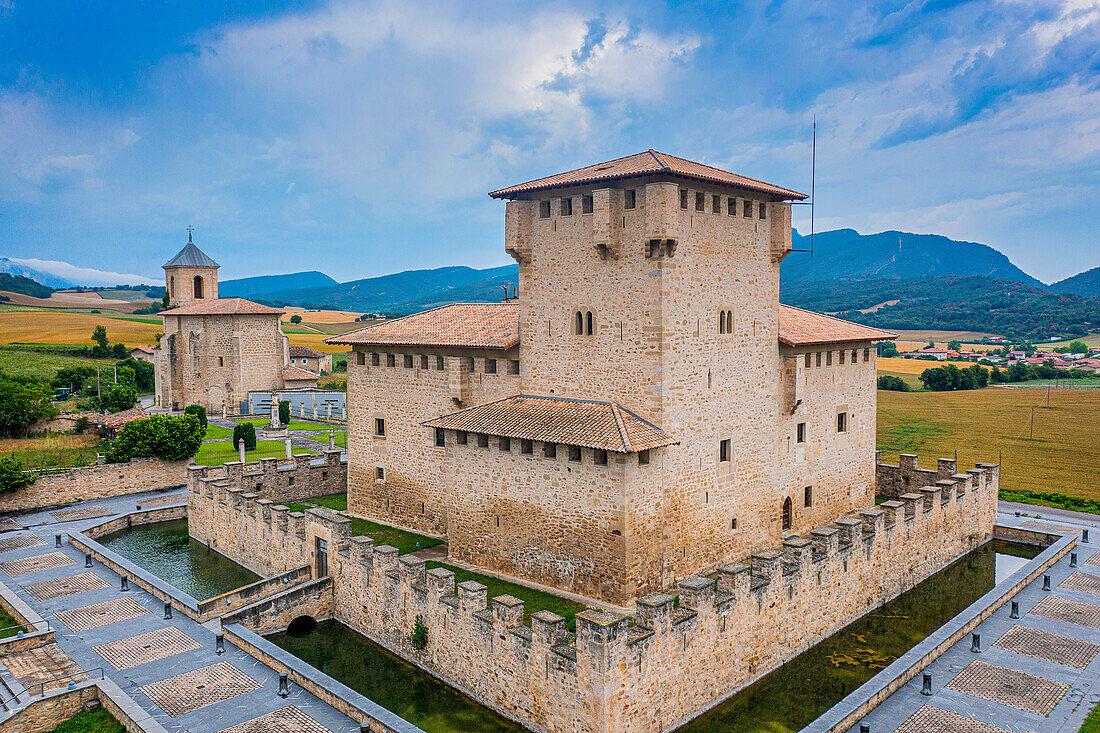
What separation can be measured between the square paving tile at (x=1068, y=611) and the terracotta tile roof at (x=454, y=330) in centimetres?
1528

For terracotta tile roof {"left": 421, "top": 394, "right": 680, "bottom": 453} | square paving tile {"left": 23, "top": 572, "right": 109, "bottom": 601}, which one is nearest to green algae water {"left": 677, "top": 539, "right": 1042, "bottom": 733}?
terracotta tile roof {"left": 421, "top": 394, "right": 680, "bottom": 453}

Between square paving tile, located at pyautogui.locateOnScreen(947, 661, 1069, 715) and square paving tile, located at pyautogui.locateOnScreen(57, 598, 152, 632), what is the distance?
18.8 m

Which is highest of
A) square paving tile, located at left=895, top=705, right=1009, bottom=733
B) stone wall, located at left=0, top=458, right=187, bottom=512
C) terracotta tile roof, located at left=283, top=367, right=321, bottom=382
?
terracotta tile roof, located at left=283, top=367, right=321, bottom=382

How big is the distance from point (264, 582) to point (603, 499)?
9.05 meters

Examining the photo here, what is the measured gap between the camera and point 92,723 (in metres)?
13.8

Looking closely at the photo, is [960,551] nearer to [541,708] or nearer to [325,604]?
[541,708]

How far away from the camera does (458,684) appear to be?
1541 centimetres

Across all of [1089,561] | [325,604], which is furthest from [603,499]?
[1089,561]

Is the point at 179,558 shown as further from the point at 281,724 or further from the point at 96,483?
the point at 281,724

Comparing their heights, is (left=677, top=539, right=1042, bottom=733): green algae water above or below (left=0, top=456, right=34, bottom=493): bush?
below

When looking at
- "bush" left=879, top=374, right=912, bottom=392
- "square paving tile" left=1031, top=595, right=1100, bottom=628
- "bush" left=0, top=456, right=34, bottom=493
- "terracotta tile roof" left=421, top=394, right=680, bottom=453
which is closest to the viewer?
"terracotta tile roof" left=421, top=394, right=680, bottom=453

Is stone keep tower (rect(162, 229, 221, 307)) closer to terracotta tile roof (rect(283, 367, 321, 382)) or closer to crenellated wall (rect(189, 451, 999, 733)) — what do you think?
terracotta tile roof (rect(283, 367, 321, 382))

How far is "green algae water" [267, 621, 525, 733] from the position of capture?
566 inches

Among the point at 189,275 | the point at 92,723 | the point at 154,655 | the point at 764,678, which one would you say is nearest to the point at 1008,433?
the point at 764,678
